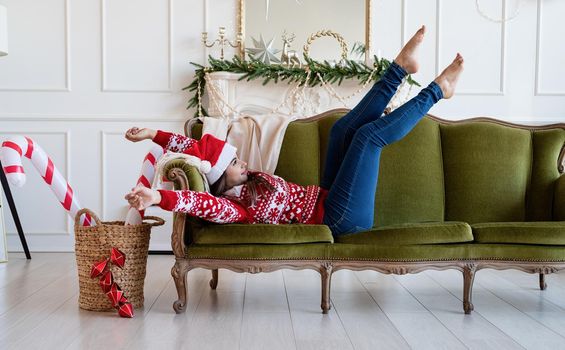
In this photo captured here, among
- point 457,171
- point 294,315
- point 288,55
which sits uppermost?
point 288,55

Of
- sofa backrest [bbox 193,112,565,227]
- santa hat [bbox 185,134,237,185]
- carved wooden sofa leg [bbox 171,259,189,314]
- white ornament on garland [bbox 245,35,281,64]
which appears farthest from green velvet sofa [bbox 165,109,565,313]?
white ornament on garland [bbox 245,35,281,64]

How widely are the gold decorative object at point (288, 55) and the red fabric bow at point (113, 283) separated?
242 cm

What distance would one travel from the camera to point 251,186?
2.82 metres

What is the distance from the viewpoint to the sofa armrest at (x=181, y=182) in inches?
104

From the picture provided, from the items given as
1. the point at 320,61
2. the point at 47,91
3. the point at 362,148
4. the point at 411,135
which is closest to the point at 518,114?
the point at 320,61

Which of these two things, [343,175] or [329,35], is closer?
[343,175]

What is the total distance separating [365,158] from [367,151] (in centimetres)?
3

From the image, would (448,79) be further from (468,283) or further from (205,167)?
(205,167)

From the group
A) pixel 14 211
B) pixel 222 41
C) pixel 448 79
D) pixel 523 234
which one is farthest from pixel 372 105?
pixel 14 211

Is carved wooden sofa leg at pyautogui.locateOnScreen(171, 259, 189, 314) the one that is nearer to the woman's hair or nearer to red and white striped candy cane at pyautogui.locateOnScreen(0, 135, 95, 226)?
the woman's hair

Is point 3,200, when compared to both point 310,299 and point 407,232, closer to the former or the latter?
point 310,299

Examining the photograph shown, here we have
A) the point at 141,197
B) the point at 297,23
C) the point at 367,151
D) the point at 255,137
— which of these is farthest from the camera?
the point at 297,23

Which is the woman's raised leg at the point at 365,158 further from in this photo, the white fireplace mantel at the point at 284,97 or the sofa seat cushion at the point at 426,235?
the white fireplace mantel at the point at 284,97

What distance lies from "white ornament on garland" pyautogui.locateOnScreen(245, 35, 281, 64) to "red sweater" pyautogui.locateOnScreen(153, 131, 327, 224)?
184cm
